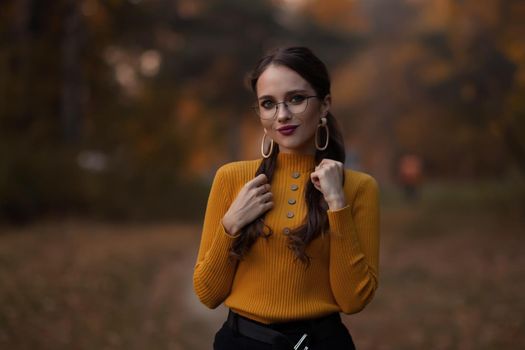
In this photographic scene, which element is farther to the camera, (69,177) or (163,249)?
(69,177)

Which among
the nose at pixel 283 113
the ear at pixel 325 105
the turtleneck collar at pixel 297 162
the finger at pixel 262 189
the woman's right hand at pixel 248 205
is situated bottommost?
the woman's right hand at pixel 248 205

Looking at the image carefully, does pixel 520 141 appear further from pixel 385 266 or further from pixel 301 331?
pixel 301 331

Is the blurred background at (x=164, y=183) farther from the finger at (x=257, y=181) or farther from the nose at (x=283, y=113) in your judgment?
the nose at (x=283, y=113)

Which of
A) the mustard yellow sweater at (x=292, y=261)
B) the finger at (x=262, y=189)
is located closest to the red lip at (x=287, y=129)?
the mustard yellow sweater at (x=292, y=261)

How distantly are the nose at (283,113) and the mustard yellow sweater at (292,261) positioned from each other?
18 centimetres

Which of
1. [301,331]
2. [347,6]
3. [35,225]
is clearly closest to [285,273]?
[301,331]

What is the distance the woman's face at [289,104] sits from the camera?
2.54 meters

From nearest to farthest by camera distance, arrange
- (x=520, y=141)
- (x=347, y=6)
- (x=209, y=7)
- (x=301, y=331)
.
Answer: (x=301, y=331) → (x=520, y=141) → (x=209, y=7) → (x=347, y=6)

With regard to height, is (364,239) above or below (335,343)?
above

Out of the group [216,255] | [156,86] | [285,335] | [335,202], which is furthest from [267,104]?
[156,86]

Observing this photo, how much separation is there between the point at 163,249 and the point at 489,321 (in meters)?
6.27

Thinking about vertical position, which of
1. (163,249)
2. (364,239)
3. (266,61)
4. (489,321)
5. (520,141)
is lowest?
(163,249)

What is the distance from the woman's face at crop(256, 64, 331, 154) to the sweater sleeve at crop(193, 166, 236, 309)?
0.92 ft

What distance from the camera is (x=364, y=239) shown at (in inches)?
99.4
